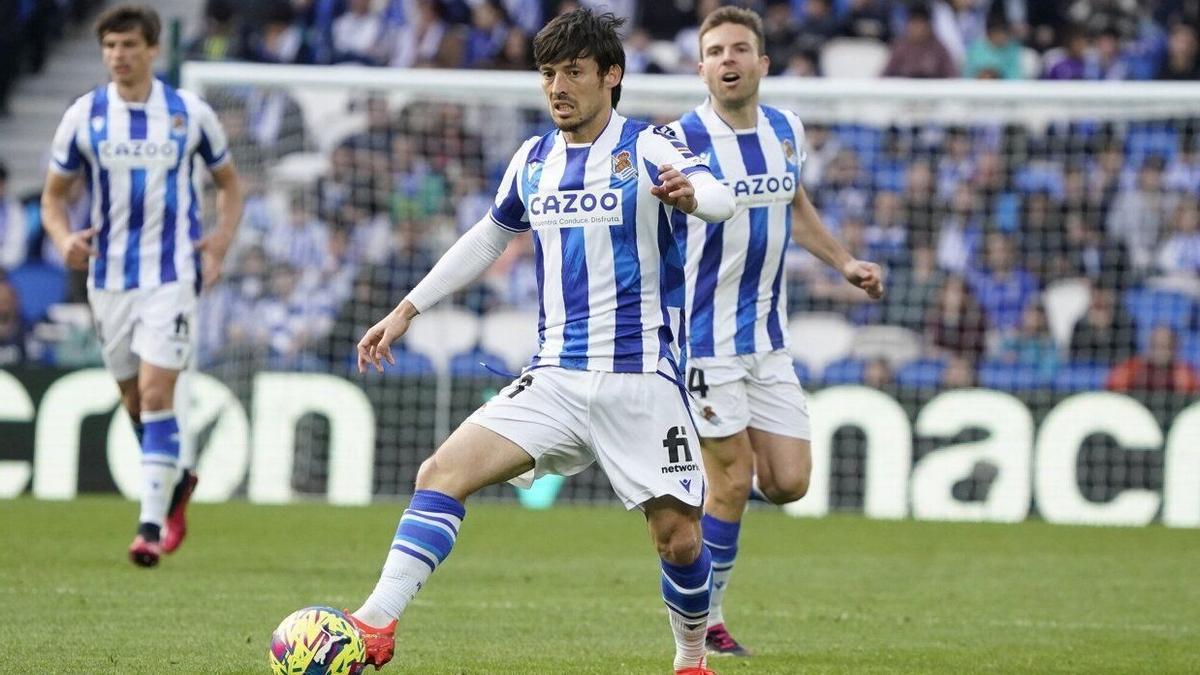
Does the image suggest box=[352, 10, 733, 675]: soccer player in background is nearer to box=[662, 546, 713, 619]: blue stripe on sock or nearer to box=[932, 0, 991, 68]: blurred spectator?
box=[662, 546, 713, 619]: blue stripe on sock

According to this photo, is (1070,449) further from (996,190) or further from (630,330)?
(630,330)

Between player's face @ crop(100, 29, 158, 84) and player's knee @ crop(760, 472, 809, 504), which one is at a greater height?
player's face @ crop(100, 29, 158, 84)

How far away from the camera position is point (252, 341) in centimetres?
1614

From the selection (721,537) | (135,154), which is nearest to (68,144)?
(135,154)

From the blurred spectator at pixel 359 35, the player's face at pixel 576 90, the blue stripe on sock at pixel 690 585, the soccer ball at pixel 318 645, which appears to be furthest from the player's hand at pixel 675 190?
the blurred spectator at pixel 359 35

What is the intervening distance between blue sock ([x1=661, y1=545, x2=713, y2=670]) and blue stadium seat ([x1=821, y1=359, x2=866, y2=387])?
8.80 metres

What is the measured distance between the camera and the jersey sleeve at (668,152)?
5926mm

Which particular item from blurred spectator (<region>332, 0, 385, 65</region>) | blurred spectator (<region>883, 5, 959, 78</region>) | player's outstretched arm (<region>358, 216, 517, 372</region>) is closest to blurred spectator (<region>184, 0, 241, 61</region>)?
blurred spectator (<region>332, 0, 385, 65</region>)

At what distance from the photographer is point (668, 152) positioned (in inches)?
237

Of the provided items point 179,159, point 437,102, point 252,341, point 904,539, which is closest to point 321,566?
point 179,159

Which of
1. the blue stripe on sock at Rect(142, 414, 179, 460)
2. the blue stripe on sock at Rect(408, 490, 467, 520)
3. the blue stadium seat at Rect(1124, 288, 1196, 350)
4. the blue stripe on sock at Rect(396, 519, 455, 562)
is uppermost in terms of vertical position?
the blue stripe on sock at Rect(408, 490, 467, 520)

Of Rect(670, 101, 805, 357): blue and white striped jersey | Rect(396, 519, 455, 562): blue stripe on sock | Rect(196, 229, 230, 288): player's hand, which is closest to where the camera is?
Rect(396, 519, 455, 562): blue stripe on sock

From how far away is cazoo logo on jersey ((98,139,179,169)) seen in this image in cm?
1008

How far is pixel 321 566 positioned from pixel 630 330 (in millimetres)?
4830
